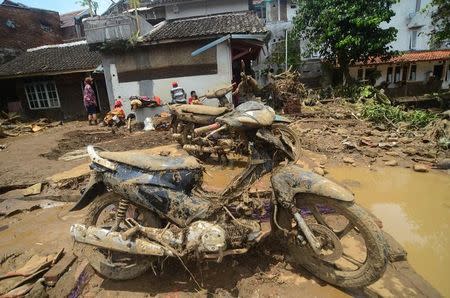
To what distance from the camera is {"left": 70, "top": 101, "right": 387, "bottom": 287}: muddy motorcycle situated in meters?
2.44

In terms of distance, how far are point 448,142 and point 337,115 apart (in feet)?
14.2

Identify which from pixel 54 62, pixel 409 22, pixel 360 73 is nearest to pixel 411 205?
pixel 54 62

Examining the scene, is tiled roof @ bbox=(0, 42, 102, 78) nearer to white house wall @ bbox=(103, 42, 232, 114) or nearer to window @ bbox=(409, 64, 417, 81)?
white house wall @ bbox=(103, 42, 232, 114)

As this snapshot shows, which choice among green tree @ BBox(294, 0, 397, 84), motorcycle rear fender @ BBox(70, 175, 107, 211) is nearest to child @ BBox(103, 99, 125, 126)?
motorcycle rear fender @ BBox(70, 175, 107, 211)

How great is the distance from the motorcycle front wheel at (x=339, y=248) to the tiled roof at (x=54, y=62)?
15.7m

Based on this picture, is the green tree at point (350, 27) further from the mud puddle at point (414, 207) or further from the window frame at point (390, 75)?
the mud puddle at point (414, 207)

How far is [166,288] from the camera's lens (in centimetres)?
271

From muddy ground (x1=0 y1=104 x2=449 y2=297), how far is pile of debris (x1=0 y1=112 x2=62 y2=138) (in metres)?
4.96

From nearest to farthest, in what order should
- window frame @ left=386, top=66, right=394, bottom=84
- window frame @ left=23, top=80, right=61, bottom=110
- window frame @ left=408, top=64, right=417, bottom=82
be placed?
window frame @ left=23, top=80, right=61, bottom=110 < window frame @ left=408, top=64, right=417, bottom=82 < window frame @ left=386, top=66, right=394, bottom=84

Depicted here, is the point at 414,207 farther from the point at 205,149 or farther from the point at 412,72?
the point at 412,72

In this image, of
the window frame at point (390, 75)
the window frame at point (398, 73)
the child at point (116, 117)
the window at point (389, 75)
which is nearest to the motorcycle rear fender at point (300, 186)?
the child at point (116, 117)

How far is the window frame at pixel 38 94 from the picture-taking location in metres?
16.9

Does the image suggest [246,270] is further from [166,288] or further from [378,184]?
[378,184]

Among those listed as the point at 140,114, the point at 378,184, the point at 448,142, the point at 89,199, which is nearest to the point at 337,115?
the point at 448,142
